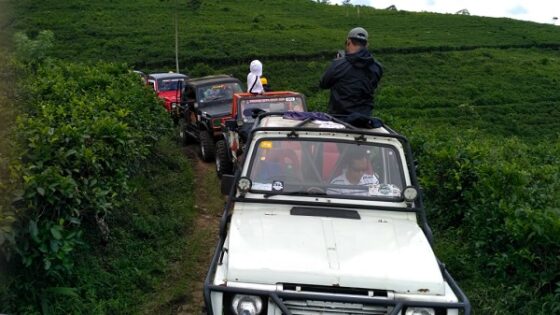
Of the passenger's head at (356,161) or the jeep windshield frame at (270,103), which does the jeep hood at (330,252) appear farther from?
the jeep windshield frame at (270,103)

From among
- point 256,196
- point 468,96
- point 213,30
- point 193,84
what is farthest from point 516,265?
point 213,30

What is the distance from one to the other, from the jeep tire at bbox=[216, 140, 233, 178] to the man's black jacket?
13.7ft

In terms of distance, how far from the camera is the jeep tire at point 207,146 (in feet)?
40.8

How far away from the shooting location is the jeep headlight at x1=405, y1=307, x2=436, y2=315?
3.72 metres

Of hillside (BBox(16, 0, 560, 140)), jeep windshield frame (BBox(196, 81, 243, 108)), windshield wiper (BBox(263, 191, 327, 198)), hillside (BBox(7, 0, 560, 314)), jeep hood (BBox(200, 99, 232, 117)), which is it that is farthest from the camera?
hillside (BBox(16, 0, 560, 140))

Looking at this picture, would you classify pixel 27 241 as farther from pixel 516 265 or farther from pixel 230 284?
pixel 516 265

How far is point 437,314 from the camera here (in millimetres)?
3746

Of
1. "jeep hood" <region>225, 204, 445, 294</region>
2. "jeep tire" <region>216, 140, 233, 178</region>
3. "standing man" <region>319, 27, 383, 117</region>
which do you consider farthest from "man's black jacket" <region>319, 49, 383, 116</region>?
"jeep tire" <region>216, 140, 233, 178</region>

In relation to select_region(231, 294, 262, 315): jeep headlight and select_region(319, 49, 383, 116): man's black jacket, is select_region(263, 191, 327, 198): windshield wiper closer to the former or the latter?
select_region(231, 294, 262, 315): jeep headlight

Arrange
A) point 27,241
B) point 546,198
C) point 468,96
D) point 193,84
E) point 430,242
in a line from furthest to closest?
1. point 468,96
2. point 193,84
3. point 546,198
4. point 430,242
5. point 27,241

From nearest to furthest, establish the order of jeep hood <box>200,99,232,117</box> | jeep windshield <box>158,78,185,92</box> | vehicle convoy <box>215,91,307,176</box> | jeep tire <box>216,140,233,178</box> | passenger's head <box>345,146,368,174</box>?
passenger's head <box>345,146,368,174</box>, vehicle convoy <box>215,91,307,176</box>, jeep tire <box>216,140,233,178</box>, jeep hood <box>200,99,232,117</box>, jeep windshield <box>158,78,185,92</box>

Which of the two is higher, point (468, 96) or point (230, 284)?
point (230, 284)

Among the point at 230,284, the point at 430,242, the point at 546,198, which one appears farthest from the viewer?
the point at 546,198

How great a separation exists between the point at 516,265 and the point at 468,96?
2796 cm
